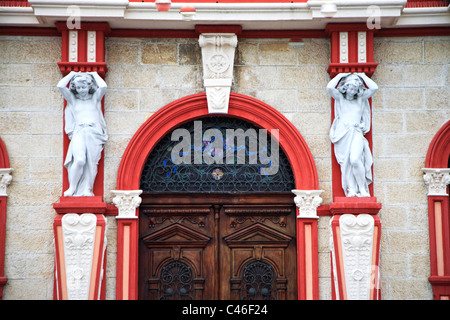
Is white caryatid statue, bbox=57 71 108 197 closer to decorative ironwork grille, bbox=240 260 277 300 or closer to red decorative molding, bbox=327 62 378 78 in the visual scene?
decorative ironwork grille, bbox=240 260 277 300

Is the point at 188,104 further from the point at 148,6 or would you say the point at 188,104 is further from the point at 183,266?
the point at 183,266

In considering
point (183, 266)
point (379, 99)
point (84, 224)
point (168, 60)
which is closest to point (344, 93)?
point (379, 99)

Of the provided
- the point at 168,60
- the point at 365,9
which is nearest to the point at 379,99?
the point at 365,9

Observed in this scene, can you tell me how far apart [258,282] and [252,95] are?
98.2 inches

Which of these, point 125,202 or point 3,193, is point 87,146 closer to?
point 125,202

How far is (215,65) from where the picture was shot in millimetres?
10398

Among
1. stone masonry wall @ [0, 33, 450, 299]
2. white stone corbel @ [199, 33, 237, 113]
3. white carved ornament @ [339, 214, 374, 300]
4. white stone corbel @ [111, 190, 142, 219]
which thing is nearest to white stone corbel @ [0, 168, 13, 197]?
stone masonry wall @ [0, 33, 450, 299]

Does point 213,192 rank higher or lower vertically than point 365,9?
lower

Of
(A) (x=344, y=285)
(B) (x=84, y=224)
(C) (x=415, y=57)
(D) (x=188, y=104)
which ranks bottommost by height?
(A) (x=344, y=285)

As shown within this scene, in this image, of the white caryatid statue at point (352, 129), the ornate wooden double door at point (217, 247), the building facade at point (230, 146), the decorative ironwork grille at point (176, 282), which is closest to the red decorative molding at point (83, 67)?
the building facade at point (230, 146)

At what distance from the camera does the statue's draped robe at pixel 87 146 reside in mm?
9930

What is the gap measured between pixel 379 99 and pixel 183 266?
136 inches

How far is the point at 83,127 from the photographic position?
997 centimetres

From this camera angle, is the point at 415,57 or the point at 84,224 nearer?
the point at 84,224
